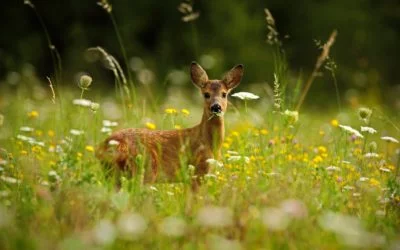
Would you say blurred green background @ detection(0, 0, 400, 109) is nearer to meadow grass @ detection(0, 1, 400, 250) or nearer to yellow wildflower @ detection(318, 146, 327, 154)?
yellow wildflower @ detection(318, 146, 327, 154)

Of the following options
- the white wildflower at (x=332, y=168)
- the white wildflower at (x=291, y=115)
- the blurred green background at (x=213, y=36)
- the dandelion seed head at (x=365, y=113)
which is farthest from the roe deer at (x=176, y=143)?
the blurred green background at (x=213, y=36)

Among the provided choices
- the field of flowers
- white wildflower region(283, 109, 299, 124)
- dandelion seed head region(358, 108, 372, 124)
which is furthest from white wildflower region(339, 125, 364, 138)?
white wildflower region(283, 109, 299, 124)

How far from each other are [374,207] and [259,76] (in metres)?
13.5

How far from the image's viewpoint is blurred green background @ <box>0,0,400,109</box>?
60.4 feet

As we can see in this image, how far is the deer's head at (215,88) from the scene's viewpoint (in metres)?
6.67

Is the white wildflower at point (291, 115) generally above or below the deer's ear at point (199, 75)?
below

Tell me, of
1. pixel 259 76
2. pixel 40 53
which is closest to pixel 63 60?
pixel 40 53

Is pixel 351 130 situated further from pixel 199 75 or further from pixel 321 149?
pixel 199 75

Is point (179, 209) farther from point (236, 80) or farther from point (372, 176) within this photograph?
point (236, 80)

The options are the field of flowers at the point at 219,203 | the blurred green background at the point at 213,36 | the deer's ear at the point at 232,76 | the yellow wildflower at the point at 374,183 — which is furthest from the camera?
the blurred green background at the point at 213,36

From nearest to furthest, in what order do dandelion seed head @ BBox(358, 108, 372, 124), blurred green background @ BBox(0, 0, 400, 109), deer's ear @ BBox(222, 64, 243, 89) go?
dandelion seed head @ BBox(358, 108, 372, 124) < deer's ear @ BBox(222, 64, 243, 89) < blurred green background @ BBox(0, 0, 400, 109)

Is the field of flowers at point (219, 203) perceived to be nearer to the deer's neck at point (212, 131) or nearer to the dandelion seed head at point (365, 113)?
the dandelion seed head at point (365, 113)

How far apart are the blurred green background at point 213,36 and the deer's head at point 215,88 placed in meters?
10.5

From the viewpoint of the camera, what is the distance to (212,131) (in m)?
6.69
